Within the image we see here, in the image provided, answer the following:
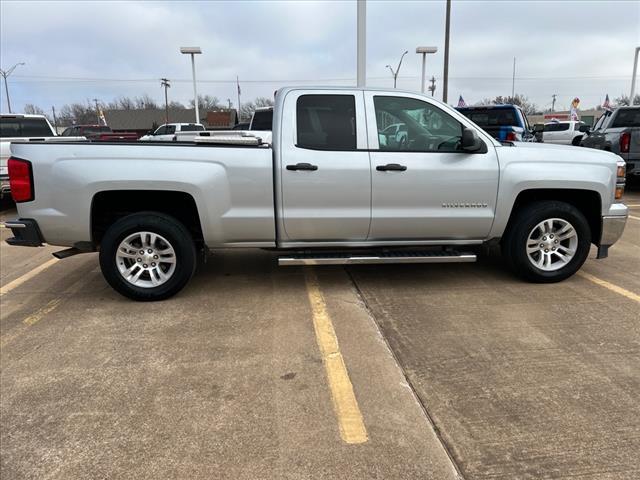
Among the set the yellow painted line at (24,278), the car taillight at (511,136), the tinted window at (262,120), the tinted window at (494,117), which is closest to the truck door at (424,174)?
the yellow painted line at (24,278)

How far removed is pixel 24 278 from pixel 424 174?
15.2ft

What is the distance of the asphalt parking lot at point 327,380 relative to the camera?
101 inches

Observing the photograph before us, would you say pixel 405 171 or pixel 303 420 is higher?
pixel 405 171

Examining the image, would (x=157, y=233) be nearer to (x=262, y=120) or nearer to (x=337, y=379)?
(x=337, y=379)

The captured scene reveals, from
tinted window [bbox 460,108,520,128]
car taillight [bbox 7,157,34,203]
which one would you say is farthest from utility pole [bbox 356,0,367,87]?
car taillight [bbox 7,157,34,203]

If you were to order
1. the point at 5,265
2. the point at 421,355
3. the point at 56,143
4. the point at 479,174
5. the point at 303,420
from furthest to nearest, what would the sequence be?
the point at 5,265
the point at 479,174
the point at 56,143
the point at 421,355
the point at 303,420

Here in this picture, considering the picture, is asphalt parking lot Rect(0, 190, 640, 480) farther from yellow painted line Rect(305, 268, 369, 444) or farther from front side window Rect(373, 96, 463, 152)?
A: front side window Rect(373, 96, 463, 152)

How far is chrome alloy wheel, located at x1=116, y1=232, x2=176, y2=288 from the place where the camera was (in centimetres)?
468

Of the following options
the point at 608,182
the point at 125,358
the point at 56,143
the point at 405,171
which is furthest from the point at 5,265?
the point at 608,182

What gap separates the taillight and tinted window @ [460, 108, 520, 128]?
7.90ft

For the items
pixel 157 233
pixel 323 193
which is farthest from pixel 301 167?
pixel 157 233

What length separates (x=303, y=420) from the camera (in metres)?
2.89

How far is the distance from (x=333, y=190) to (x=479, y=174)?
4.63 feet

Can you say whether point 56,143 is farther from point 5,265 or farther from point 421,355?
point 421,355
